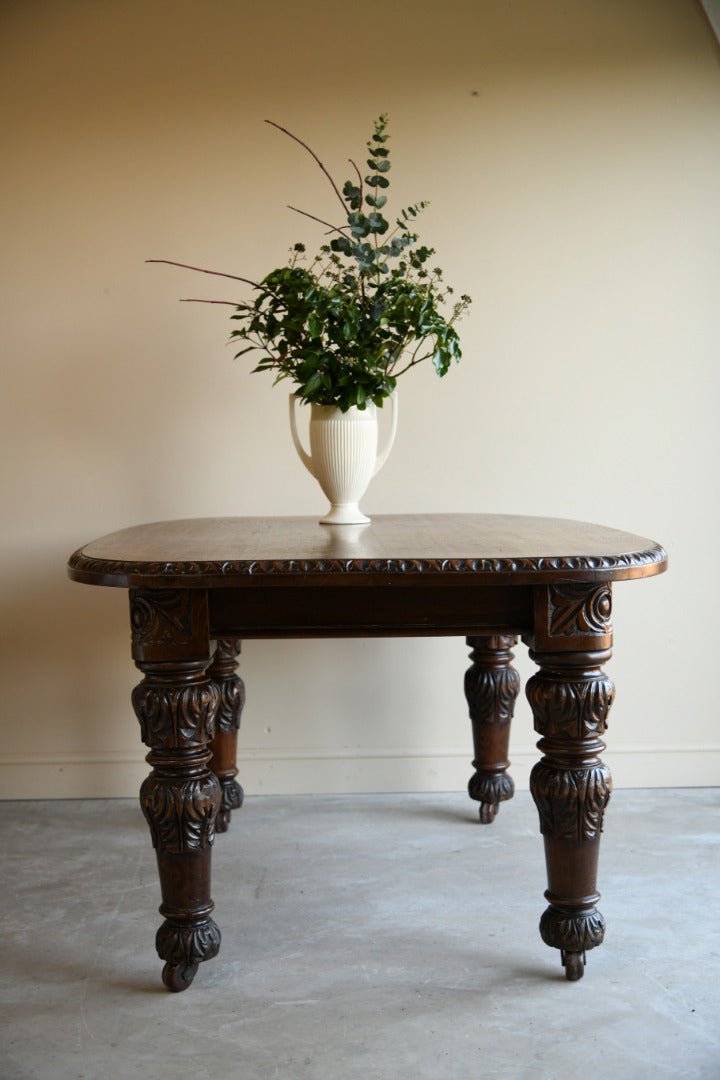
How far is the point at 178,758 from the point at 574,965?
787 mm

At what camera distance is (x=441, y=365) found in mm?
2004

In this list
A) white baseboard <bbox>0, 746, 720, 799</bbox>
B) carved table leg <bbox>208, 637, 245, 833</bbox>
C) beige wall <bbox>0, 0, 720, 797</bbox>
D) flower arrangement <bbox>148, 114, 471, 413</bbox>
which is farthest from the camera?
white baseboard <bbox>0, 746, 720, 799</bbox>

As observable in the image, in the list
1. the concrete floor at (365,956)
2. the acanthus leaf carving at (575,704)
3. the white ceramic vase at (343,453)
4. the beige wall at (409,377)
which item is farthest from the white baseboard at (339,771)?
the acanthus leaf carving at (575,704)

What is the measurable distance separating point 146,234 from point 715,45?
164 cm

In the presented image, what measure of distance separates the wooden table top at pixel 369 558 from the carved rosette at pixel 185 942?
2.04ft

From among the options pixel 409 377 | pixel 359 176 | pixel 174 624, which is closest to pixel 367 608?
pixel 174 624

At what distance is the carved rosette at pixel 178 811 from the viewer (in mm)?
1571

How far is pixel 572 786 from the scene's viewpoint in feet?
5.19

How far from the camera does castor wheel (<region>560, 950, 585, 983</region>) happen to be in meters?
1.64

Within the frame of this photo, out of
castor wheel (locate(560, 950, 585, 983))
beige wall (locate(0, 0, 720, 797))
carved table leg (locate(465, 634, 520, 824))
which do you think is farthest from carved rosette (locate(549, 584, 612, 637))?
beige wall (locate(0, 0, 720, 797))

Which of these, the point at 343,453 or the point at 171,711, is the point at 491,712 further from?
the point at 171,711

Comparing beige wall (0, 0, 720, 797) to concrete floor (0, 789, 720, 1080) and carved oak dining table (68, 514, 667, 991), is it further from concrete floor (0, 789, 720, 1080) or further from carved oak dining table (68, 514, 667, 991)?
carved oak dining table (68, 514, 667, 991)

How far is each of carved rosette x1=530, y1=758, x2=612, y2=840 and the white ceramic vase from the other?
0.76 m

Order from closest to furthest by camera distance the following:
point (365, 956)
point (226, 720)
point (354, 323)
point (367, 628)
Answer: point (367, 628)
point (365, 956)
point (354, 323)
point (226, 720)
